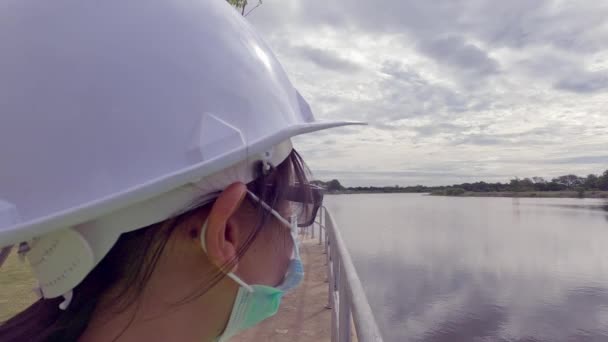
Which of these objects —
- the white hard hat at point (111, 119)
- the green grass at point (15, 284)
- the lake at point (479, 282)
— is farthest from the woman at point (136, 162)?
the lake at point (479, 282)

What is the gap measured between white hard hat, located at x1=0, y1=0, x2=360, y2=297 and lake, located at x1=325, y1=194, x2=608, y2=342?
3.81 m

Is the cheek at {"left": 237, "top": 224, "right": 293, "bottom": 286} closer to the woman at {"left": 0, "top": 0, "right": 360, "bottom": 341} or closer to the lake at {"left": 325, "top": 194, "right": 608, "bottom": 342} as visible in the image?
the woman at {"left": 0, "top": 0, "right": 360, "bottom": 341}

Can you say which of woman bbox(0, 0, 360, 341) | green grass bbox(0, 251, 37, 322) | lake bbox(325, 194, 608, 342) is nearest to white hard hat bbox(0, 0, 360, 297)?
woman bbox(0, 0, 360, 341)

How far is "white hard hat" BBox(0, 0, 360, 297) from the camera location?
582 mm

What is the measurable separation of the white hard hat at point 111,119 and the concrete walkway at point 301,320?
2.39m

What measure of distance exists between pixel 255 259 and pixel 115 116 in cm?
38

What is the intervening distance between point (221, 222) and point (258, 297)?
25cm

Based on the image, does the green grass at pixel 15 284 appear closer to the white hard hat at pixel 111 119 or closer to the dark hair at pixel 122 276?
the dark hair at pixel 122 276

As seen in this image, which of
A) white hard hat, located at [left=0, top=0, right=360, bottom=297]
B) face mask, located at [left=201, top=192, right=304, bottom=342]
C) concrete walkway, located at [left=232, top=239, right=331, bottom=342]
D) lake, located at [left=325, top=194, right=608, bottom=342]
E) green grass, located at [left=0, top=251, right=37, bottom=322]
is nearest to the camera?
white hard hat, located at [left=0, top=0, right=360, bottom=297]

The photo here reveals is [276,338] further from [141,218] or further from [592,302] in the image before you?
[592,302]

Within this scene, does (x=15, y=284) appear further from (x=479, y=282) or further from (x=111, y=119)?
(x=479, y=282)

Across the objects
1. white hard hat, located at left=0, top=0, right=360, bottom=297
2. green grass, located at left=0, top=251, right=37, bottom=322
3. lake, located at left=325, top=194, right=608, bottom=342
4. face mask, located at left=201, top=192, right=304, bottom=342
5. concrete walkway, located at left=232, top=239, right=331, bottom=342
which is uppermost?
white hard hat, located at left=0, top=0, right=360, bottom=297

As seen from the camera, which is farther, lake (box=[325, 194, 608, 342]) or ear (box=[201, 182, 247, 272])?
lake (box=[325, 194, 608, 342])

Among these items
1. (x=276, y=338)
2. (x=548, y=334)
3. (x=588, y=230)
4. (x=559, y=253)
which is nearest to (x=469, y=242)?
(x=559, y=253)
